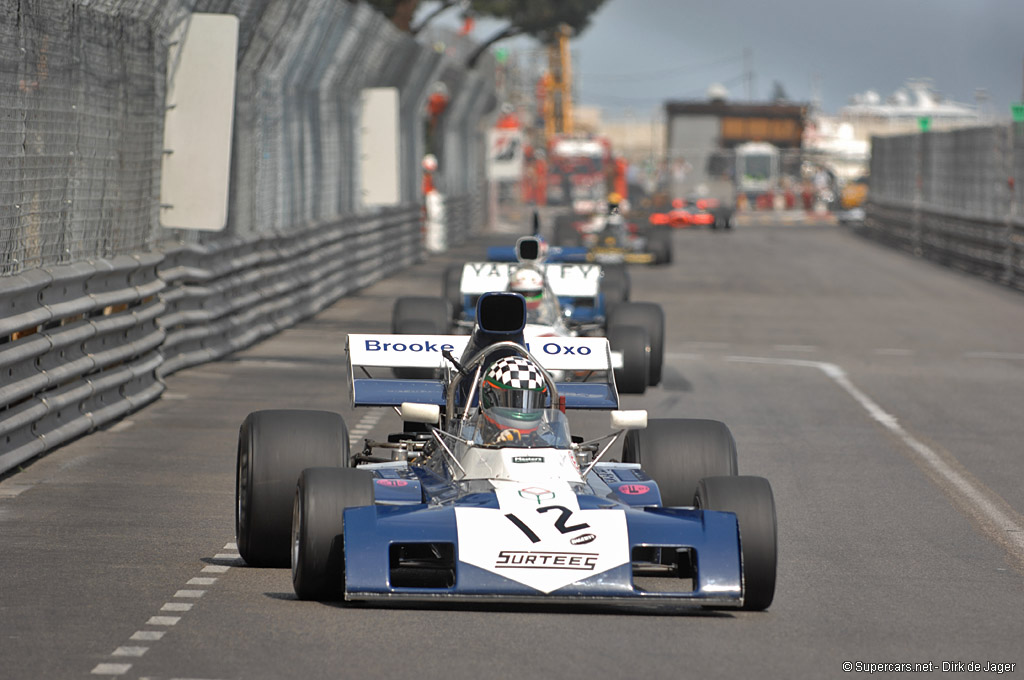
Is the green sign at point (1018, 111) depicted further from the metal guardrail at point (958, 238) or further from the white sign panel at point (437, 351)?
the white sign panel at point (437, 351)

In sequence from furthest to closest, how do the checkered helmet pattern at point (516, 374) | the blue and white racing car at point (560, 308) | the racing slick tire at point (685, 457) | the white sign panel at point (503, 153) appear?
the white sign panel at point (503, 153), the blue and white racing car at point (560, 308), the racing slick tire at point (685, 457), the checkered helmet pattern at point (516, 374)

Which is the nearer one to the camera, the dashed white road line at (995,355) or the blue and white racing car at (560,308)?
the blue and white racing car at (560,308)

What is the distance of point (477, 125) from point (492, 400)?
48707 mm

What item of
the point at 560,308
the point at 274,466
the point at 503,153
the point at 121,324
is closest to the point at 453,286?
the point at 560,308

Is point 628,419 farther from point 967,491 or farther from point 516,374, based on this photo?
point 967,491

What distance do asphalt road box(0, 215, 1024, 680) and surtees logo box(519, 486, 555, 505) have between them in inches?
17.9

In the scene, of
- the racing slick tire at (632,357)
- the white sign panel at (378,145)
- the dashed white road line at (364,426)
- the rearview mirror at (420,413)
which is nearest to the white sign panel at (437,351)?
the rearview mirror at (420,413)

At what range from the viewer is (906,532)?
9.52 metres

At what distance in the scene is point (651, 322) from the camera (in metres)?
16.8

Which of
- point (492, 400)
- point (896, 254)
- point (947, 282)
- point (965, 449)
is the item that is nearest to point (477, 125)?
point (896, 254)

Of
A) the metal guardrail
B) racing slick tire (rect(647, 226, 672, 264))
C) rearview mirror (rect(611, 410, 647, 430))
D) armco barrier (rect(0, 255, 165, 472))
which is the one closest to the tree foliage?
the metal guardrail

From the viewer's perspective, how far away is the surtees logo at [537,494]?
24.5 feet

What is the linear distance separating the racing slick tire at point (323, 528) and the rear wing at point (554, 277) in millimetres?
11098

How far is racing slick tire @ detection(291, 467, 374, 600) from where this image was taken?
7.21 m
